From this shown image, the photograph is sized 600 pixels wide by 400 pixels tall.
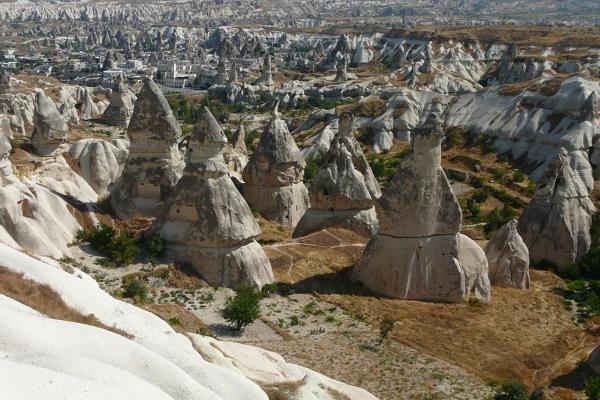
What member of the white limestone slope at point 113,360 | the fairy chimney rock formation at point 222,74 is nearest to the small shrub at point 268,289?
the white limestone slope at point 113,360

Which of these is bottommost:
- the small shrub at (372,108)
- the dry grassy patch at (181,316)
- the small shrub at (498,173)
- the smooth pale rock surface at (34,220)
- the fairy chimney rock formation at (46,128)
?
the small shrub at (498,173)

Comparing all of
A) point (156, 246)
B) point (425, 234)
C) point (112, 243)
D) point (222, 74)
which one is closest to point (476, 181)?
point (425, 234)

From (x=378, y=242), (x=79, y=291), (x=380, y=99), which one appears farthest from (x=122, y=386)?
(x=380, y=99)

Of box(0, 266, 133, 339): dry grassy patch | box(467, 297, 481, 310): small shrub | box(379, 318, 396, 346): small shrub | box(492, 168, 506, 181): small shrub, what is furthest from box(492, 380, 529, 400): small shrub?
box(492, 168, 506, 181): small shrub

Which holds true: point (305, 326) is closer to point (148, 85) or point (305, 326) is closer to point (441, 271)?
point (441, 271)

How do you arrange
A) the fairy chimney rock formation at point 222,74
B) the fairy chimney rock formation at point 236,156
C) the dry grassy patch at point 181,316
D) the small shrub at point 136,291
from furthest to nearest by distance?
the fairy chimney rock formation at point 222,74
the fairy chimney rock formation at point 236,156
the small shrub at point 136,291
the dry grassy patch at point 181,316

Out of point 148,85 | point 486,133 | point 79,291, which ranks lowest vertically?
point 486,133

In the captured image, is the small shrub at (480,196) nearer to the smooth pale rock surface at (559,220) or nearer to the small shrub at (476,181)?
the small shrub at (476,181)
